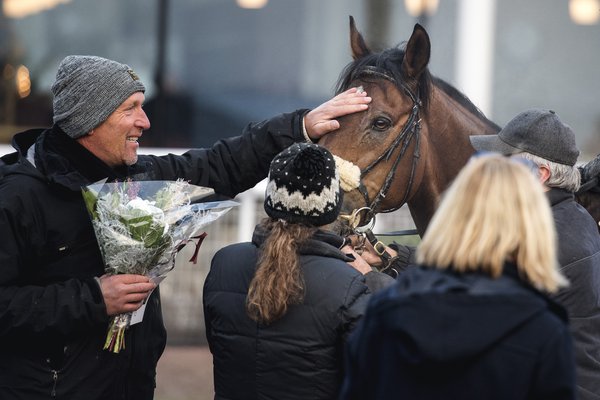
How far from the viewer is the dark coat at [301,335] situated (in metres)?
2.81

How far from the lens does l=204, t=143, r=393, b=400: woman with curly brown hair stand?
2.81m

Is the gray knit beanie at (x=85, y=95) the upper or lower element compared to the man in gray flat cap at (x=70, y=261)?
upper

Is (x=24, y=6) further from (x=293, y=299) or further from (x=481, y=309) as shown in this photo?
→ (x=481, y=309)

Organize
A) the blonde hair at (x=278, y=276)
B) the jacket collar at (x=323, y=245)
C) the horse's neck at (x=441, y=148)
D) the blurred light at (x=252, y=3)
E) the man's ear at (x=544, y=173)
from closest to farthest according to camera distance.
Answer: the blonde hair at (x=278, y=276)
the jacket collar at (x=323, y=245)
the man's ear at (x=544, y=173)
the horse's neck at (x=441, y=148)
the blurred light at (x=252, y=3)

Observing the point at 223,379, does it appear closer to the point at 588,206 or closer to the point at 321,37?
the point at 588,206

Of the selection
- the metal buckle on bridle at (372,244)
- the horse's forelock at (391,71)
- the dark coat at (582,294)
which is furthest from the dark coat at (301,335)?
the horse's forelock at (391,71)

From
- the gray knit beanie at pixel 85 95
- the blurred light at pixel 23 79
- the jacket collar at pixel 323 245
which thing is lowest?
the blurred light at pixel 23 79

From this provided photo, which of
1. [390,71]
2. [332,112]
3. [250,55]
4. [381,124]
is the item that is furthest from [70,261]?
[250,55]

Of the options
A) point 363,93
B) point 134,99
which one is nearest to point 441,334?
point 134,99

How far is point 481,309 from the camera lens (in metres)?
2.17

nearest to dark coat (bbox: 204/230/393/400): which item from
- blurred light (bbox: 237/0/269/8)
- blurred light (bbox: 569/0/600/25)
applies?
blurred light (bbox: 237/0/269/8)

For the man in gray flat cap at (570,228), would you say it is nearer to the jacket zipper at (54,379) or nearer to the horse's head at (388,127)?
the horse's head at (388,127)

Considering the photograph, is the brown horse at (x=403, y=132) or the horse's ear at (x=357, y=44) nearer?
the brown horse at (x=403, y=132)

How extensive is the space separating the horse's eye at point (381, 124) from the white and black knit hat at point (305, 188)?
112 centimetres
